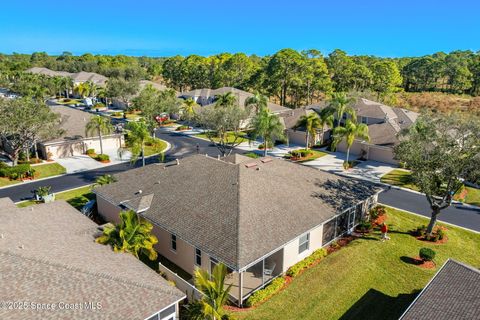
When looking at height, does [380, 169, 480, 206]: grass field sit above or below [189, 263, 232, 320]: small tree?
below

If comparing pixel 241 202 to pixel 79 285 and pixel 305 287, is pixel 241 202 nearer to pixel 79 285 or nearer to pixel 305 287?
pixel 305 287

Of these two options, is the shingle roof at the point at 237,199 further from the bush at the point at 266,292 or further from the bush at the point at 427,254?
the bush at the point at 427,254

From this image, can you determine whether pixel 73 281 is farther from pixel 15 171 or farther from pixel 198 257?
Result: pixel 15 171

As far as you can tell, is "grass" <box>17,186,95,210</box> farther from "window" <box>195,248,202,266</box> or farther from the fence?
"window" <box>195,248,202,266</box>

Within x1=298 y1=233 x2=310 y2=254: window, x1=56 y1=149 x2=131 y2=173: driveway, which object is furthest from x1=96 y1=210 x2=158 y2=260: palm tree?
x1=56 y1=149 x2=131 y2=173: driveway

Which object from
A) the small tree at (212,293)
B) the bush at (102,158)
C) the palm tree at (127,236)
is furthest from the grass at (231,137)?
the small tree at (212,293)

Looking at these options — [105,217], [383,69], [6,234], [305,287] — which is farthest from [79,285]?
[383,69]
